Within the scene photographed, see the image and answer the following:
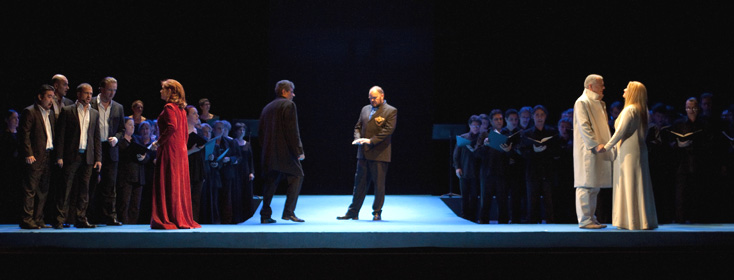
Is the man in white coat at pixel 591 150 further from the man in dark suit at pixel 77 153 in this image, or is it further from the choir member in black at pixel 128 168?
the choir member in black at pixel 128 168

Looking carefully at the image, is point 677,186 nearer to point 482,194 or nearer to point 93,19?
point 482,194

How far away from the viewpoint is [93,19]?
29.6 ft

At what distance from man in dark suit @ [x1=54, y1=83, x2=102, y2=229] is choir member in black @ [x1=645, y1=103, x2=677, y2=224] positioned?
554 cm

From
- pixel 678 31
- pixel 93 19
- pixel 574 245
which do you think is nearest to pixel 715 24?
pixel 678 31

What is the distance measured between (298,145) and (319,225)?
2.63 ft

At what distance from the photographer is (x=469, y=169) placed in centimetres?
744

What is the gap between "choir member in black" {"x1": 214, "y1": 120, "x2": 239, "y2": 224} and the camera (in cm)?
753

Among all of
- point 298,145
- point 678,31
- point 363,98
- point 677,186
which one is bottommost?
point 677,186

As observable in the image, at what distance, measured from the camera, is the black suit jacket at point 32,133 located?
541 centimetres

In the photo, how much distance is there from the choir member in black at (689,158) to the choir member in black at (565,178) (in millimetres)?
1047

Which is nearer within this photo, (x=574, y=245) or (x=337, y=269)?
(x=337, y=269)

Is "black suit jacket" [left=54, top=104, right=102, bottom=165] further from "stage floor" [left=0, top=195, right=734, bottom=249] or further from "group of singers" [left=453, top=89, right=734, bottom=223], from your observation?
"group of singers" [left=453, top=89, right=734, bottom=223]

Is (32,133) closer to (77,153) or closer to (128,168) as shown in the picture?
(77,153)

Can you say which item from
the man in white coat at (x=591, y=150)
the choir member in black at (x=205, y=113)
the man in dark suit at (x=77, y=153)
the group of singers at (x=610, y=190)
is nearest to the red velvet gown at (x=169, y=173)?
the man in dark suit at (x=77, y=153)
